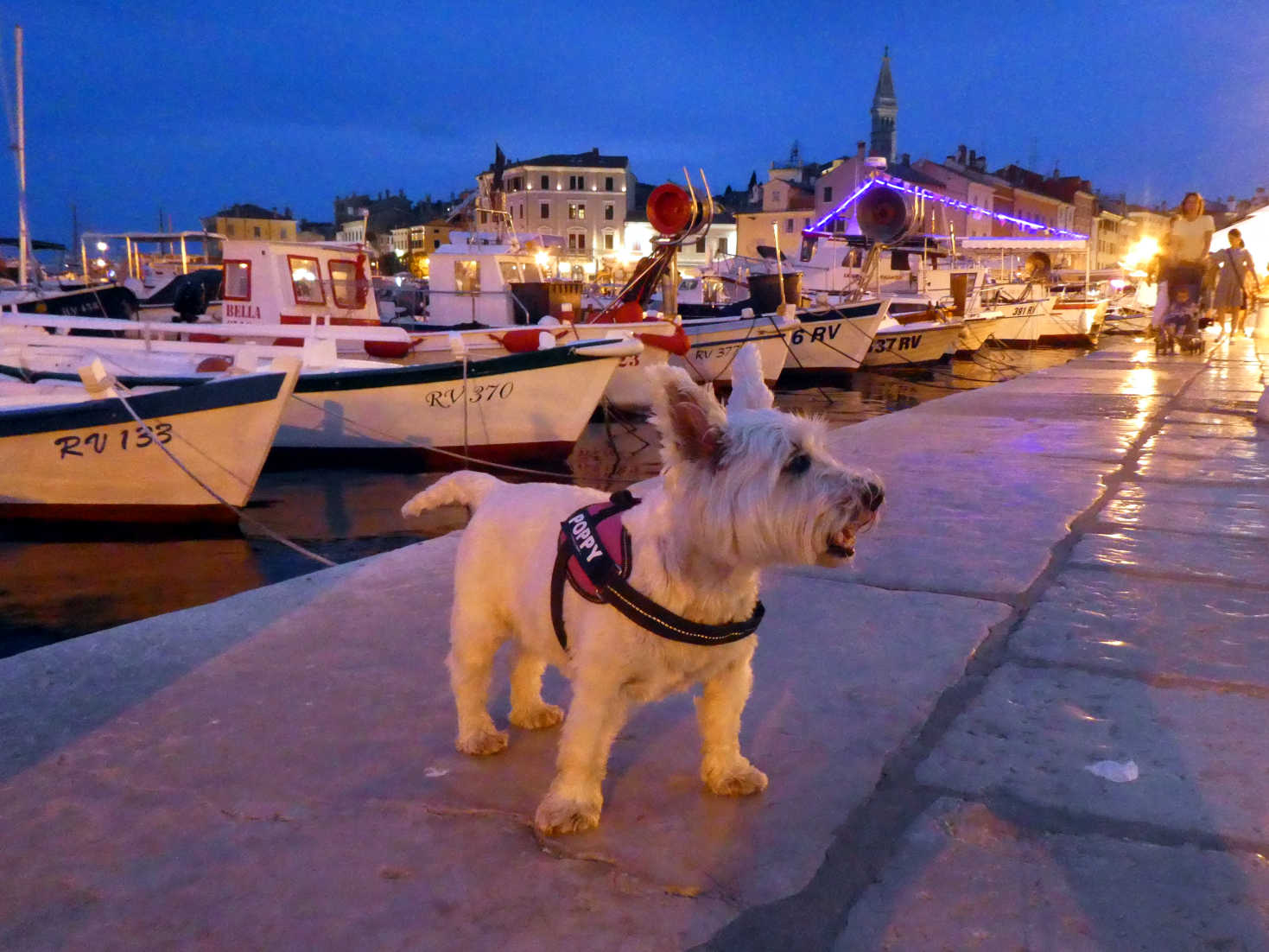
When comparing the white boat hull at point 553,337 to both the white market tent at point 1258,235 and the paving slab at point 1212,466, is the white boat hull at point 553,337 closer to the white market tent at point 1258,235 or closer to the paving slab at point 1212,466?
the paving slab at point 1212,466

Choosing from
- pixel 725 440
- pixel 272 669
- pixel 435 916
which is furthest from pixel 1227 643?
pixel 272 669

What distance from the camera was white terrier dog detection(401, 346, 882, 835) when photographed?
6.47 feet

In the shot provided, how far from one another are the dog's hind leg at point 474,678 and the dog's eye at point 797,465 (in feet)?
3.08

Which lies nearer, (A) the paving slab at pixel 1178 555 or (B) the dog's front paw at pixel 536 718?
(B) the dog's front paw at pixel 536 718

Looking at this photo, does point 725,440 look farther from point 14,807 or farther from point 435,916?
point 14,807

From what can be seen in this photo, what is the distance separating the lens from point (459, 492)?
9.21ft

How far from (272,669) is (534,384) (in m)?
9.69

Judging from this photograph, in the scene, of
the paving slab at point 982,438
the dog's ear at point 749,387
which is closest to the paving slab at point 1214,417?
the paving slab at point 982,438

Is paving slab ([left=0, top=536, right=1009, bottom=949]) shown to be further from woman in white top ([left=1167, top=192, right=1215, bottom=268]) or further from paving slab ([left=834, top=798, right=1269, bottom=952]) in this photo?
woman in white top ([left=1167, top=192, right=1215, bottom=268])

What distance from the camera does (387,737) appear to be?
8.36ft

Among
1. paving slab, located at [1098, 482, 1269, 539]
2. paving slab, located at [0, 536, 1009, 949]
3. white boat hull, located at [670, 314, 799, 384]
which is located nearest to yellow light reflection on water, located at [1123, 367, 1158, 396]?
paving slab, located at [1098, 482, 1269, 539]

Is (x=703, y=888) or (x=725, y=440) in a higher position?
(x=725, y=440)

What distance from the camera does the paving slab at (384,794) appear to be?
5.94ft

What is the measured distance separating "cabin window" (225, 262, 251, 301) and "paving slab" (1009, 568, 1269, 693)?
14.3 metres
